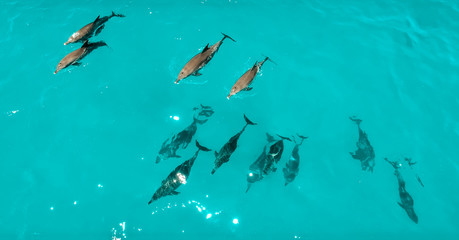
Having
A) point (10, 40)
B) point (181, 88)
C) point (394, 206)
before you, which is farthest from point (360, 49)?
point (10, 40)

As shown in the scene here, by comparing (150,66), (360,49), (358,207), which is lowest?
(358,207)

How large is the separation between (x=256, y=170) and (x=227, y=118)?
90.7 inches

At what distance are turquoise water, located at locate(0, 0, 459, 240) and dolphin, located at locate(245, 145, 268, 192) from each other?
0.33 metres

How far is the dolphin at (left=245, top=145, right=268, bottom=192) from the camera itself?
9.55 meters

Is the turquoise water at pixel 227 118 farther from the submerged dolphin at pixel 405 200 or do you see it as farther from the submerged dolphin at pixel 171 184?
the submerged dolphin at pixel 171 184

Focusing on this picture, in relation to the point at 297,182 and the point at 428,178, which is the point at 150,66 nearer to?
the point at 297,182

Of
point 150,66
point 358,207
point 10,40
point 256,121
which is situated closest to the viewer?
point 358,207

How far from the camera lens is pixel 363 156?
10258 millimetres

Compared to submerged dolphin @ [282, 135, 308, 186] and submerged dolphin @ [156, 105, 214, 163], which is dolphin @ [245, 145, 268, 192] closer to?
submerged dolphin @ [282, 135, 308, 186]

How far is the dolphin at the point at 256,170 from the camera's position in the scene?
376 inches

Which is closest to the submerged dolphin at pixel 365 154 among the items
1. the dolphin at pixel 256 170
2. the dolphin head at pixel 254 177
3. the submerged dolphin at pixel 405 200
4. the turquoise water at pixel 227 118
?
the turquoise water at pixel 227 118

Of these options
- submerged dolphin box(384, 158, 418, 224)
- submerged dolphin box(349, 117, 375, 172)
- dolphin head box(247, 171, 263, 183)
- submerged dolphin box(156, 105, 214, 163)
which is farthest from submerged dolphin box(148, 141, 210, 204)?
submerged dolphin box(384, 158, 418, 224)

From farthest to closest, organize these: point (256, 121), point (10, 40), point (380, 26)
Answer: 1. point (380, 26)
2. point (10, 40)
3. point (256, 121)

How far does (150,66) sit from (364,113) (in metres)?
8.40
